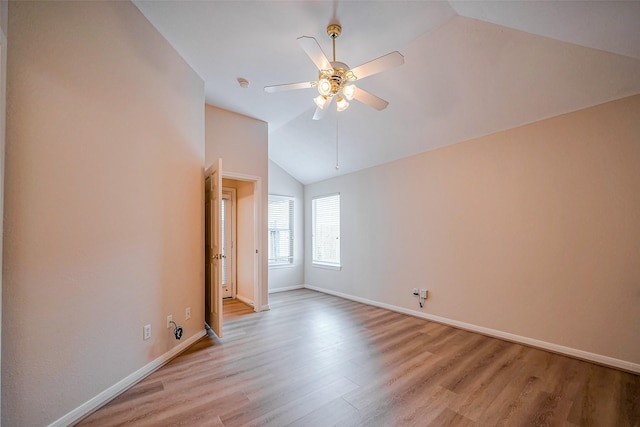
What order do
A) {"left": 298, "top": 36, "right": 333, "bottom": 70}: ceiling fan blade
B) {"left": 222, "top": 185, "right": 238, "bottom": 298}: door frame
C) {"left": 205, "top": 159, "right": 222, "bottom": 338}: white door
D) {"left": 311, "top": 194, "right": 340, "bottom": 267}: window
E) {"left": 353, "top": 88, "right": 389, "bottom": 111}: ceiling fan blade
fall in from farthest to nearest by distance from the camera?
{"left": 311, "top": 194, "right": 340, "bottom": 267}: window < {"left": 222, "top": 185, "right": 238, "bottom": 298}: door frame < {"left": 205, "top": 159, "right": 222, "bottom": 338}: white door < {"left": 353, "top": 88, "right": 389, "bottom": 111}: ceiling fan blade < {"left": 298, "top": 36, "right": 333, "bottom": 70}: ceiling fan blade

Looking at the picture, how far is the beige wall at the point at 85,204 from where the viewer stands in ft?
5.03

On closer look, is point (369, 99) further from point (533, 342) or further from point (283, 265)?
point (283, 265)

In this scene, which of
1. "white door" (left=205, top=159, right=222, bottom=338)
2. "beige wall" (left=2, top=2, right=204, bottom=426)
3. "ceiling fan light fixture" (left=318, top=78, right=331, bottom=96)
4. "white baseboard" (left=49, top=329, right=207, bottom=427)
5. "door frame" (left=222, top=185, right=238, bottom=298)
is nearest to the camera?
"beige wall" (left=2, top=2, right=204, bottom=426)

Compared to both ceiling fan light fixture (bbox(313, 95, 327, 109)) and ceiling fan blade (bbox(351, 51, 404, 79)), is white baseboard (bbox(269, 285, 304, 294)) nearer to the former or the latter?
ceiling fan light fixture (bbox(313, 95, 327, 109))

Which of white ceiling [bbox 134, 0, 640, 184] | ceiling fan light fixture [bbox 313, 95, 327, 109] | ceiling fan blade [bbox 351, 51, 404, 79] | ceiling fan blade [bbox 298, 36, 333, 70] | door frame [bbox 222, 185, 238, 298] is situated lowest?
door frame [bbox 222, 185, 238, 298]

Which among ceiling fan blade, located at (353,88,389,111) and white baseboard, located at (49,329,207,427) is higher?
ceiling fan blade, located at (353,88,389,111)

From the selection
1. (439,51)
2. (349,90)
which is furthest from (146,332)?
(439,51)

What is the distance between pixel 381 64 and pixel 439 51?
1050mm

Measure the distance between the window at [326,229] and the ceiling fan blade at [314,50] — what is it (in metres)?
3.52

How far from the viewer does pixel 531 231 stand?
118 inches

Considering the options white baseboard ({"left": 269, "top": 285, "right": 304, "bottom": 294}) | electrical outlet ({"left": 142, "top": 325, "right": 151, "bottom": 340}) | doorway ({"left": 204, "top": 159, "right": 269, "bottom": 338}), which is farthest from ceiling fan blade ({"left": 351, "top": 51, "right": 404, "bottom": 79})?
white baseboard ({"left": 269, "top": 285, "right": 304, "bottom": 294})

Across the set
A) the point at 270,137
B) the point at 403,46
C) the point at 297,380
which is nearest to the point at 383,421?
the point at 297,380

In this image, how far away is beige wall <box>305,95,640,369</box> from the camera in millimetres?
2488

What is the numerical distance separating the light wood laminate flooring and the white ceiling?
8.25 feet
